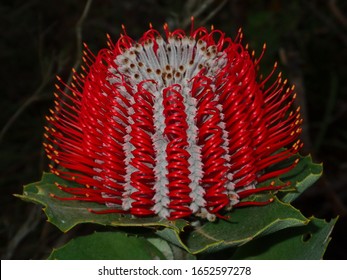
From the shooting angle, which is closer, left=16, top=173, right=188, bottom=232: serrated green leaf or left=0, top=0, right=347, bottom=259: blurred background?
left=16, top=173, right=188, bottom=232: serrated green leaf

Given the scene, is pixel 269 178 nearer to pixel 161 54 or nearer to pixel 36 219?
pixel 161 54

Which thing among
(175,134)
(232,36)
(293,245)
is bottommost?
(293,245)

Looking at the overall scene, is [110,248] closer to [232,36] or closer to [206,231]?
[206,231]

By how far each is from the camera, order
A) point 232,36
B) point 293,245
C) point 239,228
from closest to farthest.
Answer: point 239,228
point 293,245
point 232,36

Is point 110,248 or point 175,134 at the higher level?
point 175,134

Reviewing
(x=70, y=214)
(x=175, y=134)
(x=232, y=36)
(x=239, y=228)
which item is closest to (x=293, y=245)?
→ (x=239, y=228)

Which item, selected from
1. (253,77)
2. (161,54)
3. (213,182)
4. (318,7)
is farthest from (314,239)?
(318,7)

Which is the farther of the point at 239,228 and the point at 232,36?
the point at 232,36

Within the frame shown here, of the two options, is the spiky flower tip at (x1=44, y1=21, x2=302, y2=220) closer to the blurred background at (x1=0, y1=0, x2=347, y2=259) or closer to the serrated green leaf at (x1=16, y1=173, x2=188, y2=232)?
the serrated green leaf at (x1=16, y1=173, x2=188, y2=232)

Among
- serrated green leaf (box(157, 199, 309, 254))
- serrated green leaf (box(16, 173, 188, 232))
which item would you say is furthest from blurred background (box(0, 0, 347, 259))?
serrated green leaf (box(157, 199, 309, 254))
